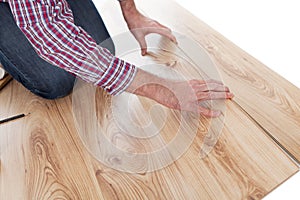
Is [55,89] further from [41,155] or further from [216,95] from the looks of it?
[216,95]

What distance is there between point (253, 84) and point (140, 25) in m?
0.47

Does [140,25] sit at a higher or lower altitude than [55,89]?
higher

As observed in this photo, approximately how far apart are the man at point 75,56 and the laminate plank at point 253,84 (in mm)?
67

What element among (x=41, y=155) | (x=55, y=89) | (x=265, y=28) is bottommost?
(x=41, y=155)

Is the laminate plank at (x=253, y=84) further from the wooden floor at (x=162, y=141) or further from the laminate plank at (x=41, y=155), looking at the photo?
the laminate plank at (x=41, y=155)

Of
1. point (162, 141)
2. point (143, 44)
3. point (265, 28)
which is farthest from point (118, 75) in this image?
point (265, 28)

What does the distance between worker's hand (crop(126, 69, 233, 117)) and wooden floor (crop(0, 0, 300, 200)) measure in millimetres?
45

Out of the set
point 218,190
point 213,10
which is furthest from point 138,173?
point 213,10

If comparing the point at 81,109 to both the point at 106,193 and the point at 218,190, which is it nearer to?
the point at 106,193

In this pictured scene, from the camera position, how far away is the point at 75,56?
0.66 m

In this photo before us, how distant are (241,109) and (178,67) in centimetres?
26

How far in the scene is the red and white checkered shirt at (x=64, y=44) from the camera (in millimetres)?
612

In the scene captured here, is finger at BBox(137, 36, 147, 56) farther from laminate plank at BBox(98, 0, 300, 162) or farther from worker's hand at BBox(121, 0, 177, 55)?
laminate plank at BBox(98, 0, 300, 162)

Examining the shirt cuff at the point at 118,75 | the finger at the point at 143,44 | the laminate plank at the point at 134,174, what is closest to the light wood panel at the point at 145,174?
the laminate plank at the point at 134,174
